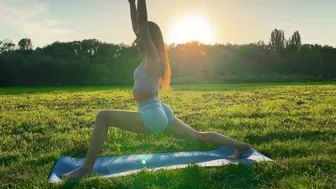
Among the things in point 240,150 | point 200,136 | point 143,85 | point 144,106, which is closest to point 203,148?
point 200,136

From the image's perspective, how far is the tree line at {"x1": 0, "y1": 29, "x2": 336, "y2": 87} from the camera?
69.9 m

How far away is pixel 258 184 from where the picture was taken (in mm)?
4367

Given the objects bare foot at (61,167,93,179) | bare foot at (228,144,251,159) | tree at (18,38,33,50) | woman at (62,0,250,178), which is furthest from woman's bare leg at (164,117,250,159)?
tree at (18,38,33,50)

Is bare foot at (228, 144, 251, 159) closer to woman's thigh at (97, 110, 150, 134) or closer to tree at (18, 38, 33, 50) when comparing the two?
woman's thigh at (97, 110, 150, 134)

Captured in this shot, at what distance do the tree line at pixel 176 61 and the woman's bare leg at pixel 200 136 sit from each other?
59.2 metres

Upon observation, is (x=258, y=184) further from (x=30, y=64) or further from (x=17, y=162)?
(x=30, y=64)

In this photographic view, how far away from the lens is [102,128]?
4.92 metres

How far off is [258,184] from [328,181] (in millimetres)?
885

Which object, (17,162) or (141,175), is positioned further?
(17,162)

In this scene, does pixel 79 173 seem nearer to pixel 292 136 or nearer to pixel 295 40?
pixel 292 136

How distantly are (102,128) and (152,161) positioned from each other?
1.12 metres

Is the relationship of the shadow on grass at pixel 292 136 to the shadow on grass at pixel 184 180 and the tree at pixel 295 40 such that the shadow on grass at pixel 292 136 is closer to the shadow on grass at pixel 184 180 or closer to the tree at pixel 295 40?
the shadow on grass at pixel 184 180

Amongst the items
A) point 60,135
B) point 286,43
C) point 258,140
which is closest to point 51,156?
point 60,135

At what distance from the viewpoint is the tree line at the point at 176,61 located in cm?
6994
